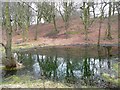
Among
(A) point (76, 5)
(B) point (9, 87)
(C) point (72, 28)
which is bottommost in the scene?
(B) point (9, 87)

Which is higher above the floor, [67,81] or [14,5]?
[14,5]

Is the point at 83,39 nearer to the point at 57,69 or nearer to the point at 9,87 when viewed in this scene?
the point at 57,69

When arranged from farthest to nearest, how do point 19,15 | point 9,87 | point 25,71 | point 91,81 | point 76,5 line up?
1. point 76,5
2. point 19,15
3. point 25,71
4. point 91,81
5. point 9,87

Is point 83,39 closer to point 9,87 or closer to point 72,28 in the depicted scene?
point 72,28

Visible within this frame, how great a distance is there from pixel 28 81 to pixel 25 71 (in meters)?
3.35

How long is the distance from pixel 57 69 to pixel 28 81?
13.7 feet

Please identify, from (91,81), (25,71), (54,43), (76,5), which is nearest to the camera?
(91,81)

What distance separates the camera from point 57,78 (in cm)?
1520

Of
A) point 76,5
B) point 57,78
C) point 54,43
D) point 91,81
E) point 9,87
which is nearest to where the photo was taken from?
point 9,87

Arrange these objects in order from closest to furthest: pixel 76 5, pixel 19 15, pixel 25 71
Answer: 1. pixel 25 71
2. pixel 19 15
3. pixel 76 5

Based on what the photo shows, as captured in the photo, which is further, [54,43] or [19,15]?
[19,15]

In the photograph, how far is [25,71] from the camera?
1772cm

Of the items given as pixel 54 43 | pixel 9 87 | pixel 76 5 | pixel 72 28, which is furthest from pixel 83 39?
pixel 9 87

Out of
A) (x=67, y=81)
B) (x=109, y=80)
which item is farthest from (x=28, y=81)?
(x=109, y=80)
